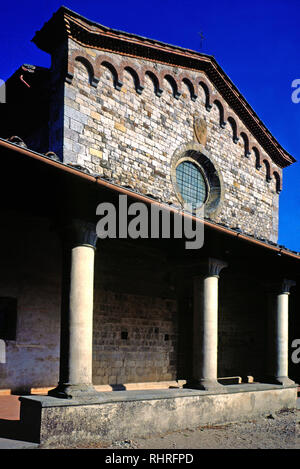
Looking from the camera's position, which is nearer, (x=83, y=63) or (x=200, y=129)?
(x=83, y=63)

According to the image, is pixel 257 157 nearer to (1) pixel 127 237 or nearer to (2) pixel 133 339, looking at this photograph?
(2) pixel 133 339

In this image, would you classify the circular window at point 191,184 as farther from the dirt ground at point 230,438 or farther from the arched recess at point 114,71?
the dirt ground at point 230,438

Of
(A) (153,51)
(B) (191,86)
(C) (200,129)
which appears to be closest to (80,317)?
(A) (153,51)

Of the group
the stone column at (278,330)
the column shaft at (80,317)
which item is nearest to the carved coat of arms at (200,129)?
the stone column at (278,330)

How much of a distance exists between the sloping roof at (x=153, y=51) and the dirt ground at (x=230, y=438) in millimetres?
7352

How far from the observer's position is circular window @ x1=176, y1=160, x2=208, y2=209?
38.1ft

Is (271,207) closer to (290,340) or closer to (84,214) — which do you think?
(290,340)

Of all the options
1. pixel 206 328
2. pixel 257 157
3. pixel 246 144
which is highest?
pixel 246 144

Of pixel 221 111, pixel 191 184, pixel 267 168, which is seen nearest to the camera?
pixel 191 184

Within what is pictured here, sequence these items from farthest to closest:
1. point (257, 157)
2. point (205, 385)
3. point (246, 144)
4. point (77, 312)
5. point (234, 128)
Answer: point (257, 157)
point (246, 144)
point (234, 128)
point (205, 385)
point (77, 312)

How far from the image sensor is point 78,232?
19.2 ft

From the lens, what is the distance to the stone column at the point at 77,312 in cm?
565

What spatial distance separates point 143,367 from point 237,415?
2.55 m

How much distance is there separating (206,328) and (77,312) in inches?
111
